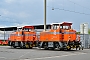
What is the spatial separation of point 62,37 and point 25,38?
7274 millimetres

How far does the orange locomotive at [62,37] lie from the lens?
96.2 ft

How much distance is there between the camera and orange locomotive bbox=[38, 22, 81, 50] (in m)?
29.3

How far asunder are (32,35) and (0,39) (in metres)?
→ 24.6

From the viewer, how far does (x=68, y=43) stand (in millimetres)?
29078

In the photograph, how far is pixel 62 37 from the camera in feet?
97.9

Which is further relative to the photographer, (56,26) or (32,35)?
(32,35)

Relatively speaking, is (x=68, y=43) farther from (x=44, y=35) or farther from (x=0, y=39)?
(x=0, y=39)

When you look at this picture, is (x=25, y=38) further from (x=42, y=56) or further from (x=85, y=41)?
(x=42, y=56)

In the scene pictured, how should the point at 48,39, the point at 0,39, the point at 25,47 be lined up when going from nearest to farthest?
the point at 48,39, the point at 25,47, the point at 0,39

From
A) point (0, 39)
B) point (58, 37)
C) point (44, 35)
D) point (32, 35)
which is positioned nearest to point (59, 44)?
point (58, 37)

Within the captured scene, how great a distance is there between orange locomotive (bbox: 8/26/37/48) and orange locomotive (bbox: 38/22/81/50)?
424 cm

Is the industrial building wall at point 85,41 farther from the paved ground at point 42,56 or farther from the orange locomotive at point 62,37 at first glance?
the paved ground at point 42,56

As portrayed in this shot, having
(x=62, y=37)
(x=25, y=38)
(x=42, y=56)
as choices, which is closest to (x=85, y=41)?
(x=25, y=38)

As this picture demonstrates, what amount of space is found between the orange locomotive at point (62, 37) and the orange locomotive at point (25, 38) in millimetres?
4235
